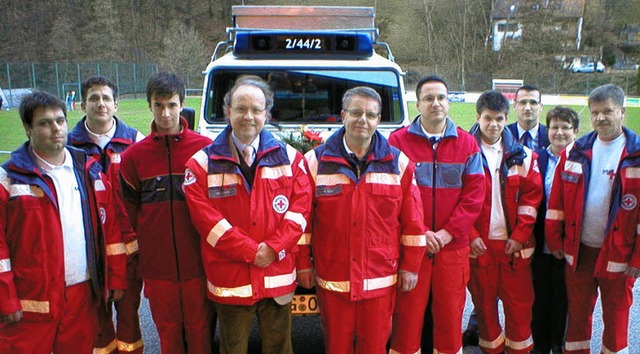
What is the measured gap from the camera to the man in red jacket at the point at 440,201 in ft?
10.8

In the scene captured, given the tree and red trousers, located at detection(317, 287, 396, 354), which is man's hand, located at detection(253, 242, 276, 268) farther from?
the tree

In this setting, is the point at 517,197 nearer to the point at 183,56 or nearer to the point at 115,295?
the point at 115,295

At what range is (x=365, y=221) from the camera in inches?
117

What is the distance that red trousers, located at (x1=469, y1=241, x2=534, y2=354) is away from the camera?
3.66 m

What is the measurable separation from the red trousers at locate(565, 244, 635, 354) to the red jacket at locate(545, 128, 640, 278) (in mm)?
97

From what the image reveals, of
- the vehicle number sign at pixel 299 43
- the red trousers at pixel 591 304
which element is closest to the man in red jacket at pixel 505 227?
the red trousers at pixel 591 304

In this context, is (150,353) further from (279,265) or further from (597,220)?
(597,220)

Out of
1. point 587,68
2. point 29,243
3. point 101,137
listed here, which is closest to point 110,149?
point 101,137

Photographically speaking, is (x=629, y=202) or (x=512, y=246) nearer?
(x=629, y=202)

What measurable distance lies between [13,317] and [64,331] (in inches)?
11.9

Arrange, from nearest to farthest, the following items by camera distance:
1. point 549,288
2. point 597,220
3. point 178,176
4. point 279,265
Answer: point 279,265 < point 178,176 < point 597,220 < point 549,288

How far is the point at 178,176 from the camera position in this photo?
314cm

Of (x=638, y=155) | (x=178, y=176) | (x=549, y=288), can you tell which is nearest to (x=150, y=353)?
(x=178, y=176)

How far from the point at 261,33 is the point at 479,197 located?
302 centimetres
